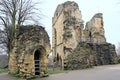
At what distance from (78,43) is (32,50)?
11.7 metres

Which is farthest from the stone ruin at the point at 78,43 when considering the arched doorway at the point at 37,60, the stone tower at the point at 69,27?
the arched doorway at the point at 37,60

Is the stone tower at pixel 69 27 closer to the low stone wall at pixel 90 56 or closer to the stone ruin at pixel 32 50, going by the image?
the low stone wall at pixel 90 56

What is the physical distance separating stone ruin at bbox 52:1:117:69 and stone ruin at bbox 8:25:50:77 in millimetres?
8333

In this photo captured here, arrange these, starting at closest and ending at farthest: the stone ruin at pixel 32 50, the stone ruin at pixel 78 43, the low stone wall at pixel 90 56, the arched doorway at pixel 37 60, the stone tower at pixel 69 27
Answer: the stone ruin at pixel 32 50
the arched doorway at pixel 37 60
the low stone wall at pixel 90 56
the stone ruin at pixel 78 43
the stone tower at pixel 69 27

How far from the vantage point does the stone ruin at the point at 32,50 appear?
18653 millimetres

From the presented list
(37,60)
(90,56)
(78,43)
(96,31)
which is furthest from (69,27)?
(37,60)

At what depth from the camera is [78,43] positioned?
29.6 m

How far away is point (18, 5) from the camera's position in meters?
29.4

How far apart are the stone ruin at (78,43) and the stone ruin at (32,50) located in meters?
8.33

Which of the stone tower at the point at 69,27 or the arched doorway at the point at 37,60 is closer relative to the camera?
the arched doorway at the point at 37,60

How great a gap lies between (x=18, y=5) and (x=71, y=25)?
6.85m

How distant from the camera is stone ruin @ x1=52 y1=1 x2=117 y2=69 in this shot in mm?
28094

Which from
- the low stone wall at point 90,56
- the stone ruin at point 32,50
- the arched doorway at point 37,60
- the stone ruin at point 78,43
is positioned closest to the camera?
the stone ruin at point 32,50

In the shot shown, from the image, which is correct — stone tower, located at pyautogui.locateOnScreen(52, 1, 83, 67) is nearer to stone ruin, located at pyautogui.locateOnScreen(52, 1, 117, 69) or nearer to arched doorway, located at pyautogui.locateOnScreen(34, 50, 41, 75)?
stone ruin, located at pyautogui.locateOnScreen(52, 1, 117, 69)
